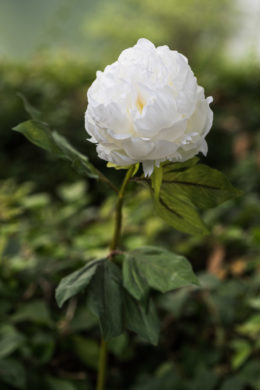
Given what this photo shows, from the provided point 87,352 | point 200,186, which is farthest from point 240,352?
point 200,186

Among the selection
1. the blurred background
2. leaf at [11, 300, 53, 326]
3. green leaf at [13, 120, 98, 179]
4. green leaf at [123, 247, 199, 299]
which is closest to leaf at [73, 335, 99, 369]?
the blurred background

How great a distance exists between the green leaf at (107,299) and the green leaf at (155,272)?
25mm

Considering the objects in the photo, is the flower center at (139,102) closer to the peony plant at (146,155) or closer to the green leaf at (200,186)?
the peony plant at (146,155)

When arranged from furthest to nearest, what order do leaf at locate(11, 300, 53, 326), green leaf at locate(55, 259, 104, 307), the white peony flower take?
leaf at locate(11, 300, 53, 326) < green leaf at locate(55, 259, 104, 307) < the white peony flower

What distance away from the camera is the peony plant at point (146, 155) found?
538 mm

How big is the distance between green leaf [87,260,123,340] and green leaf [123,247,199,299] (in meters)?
0.02

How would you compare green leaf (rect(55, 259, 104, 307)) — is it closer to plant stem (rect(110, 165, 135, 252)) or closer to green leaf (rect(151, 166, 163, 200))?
plant stem (rect(110, 165, 135, 252))

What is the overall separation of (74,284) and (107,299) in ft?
0.19

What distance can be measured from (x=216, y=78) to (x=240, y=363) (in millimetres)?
2762

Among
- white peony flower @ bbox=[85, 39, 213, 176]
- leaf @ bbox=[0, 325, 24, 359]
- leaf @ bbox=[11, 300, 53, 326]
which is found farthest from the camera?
leaf @ bbox=[11, 300, 53, 326]

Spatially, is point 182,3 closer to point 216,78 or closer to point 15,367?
point 216,78

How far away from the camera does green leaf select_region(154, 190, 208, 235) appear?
65cm

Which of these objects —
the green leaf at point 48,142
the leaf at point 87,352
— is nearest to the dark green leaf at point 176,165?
the green leaf at point 48,142

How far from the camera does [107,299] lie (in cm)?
67
